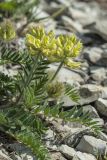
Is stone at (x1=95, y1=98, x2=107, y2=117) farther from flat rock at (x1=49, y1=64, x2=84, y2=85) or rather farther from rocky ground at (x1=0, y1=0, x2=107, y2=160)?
flat rock at (x1=49, y1=64, x2=84, y2=85)

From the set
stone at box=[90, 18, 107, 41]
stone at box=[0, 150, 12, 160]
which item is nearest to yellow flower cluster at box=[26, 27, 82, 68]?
stone at box=[0, 150, 12, 160]

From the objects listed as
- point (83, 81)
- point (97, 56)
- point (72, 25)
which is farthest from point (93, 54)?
point (72, 25)

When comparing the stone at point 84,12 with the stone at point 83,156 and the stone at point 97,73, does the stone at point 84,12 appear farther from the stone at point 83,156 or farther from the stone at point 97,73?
the stone at point 83,156

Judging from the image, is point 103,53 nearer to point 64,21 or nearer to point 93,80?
point 93,80

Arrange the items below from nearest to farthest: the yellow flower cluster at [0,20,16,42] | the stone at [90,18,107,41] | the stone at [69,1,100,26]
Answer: the yellow flower cluster at [0,20,16,42] → the stone at [90,18,107,41] → the stone at [69,1,100,26]

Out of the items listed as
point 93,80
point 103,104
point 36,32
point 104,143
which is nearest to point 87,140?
point 104,143

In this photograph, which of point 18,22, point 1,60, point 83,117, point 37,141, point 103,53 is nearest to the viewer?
point 37,141
